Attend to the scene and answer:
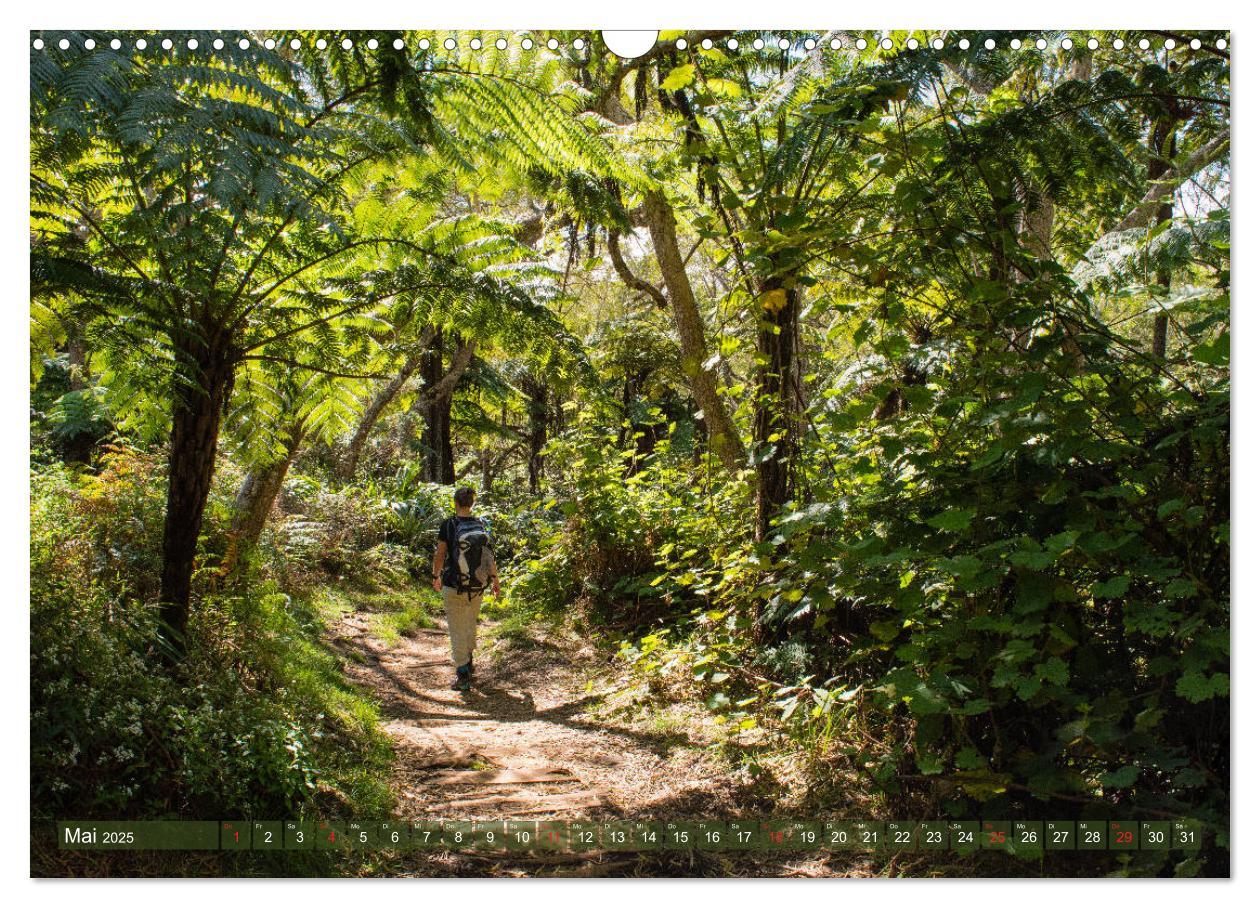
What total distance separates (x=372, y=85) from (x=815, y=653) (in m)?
2.86

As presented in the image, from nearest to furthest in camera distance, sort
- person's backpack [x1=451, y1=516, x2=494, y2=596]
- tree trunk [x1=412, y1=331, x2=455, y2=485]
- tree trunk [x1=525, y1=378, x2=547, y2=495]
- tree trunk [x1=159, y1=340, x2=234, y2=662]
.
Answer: tree trunk [x1=159, y1=340, x2=234, y2=662], person's backpack [x1=451, y1=516, x2=494, y2=596], tree trunk [x1=412, y1=331, x2=455, y2=485], tree trunk [x1=525, y1=378, x2=547, y2=495]

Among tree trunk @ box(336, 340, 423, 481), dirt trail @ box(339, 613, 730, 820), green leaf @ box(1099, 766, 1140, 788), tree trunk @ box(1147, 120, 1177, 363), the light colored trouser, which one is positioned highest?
tree trunk @ box(336, 340, 423, 481)

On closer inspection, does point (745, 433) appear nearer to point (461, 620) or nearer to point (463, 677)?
point (461, 620)

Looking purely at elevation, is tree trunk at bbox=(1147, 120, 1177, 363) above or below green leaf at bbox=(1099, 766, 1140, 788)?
above

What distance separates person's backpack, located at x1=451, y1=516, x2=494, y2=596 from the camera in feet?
16.8

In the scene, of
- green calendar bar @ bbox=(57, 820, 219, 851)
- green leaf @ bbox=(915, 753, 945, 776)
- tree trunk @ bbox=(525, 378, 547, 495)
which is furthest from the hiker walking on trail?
tree trunk @ bbox=(525, 378, 547, 495)

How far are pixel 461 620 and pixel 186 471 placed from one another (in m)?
2.34

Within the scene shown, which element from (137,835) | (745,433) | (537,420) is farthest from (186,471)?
(537,420)

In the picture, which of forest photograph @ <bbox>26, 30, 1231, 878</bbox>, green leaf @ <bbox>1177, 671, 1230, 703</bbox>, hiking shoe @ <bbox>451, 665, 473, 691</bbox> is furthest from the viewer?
hiking shoe @ <bbox>451, 665, 473, 691</bbox>

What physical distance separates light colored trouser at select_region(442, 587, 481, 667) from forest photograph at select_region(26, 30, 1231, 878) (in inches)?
37.8

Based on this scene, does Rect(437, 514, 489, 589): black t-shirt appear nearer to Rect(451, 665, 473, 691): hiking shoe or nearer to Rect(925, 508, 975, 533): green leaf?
Rect(451, 665, 473, 691): hiking shoe

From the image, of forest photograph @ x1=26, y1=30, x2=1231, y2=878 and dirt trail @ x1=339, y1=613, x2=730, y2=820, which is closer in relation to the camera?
forest photograph @ x1=26, y1=30, x2=1231, y2=878

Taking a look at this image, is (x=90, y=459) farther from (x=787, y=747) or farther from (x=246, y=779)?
(x=787, y=747)

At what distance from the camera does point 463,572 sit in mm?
5133
